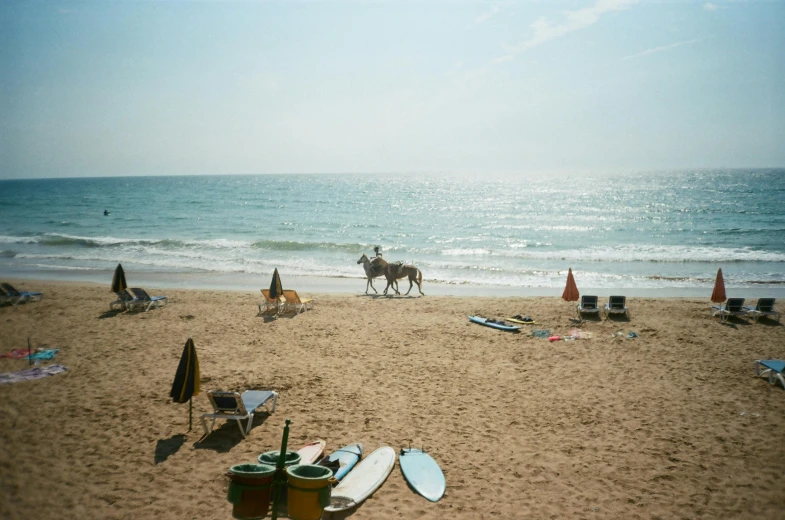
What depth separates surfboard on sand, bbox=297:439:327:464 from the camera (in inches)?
244

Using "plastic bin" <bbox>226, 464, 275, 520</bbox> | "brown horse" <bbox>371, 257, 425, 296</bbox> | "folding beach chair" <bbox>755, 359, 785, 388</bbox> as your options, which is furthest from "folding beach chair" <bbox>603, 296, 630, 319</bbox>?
"plastic bin" <bbox>226, 464, 275, 520</bbox>

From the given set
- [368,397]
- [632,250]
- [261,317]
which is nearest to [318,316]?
[261,317]

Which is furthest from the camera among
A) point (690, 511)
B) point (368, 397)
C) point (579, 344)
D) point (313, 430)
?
point (579, 344)

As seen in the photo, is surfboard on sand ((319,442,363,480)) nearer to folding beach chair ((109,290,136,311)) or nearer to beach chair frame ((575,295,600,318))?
beach chair frame ((575,295,600,318))

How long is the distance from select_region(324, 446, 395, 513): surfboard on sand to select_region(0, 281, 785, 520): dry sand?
13 centimetres

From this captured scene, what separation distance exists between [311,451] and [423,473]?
1.51 meters

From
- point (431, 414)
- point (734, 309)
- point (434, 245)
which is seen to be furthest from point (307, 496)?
point (434, 245)

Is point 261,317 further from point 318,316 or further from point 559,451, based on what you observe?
point 559,451

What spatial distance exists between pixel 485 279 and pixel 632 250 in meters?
13.4

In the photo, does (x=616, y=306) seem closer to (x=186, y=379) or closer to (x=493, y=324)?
(x=493, y=324)

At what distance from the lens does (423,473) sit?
618cm

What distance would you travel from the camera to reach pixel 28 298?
51.8 feet

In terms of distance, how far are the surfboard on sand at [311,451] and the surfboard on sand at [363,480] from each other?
0.53m

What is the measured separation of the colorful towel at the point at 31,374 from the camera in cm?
886
